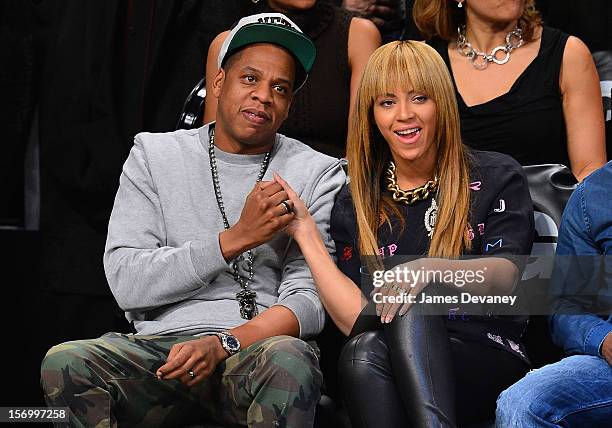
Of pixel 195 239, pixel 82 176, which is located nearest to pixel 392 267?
pixel 195 239

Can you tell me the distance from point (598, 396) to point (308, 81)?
127 centimetres

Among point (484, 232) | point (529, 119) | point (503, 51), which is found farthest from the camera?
point (503, 51)

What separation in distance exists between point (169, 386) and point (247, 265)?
373 mm

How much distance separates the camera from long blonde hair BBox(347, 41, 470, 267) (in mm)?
2633

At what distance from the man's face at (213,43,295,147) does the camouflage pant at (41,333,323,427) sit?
0.53m

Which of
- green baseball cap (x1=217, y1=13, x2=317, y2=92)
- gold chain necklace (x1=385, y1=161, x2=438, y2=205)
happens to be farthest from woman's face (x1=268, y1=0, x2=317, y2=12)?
gold chain necklace (x1=385, y1=161, x2=438, y2=205)

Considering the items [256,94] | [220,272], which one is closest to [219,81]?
[256,94]

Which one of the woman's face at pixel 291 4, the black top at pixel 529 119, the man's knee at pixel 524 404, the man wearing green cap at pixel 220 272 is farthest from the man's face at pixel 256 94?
the man's knee at pixel 524 404

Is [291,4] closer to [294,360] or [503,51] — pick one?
[503,51]

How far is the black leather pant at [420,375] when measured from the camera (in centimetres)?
232

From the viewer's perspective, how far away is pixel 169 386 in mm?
2516

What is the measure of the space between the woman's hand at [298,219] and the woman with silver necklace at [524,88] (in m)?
0.63

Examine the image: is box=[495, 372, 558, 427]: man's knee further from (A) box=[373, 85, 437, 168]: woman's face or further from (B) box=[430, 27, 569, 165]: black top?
(B) box=[430, 27, 569, 165]: black top

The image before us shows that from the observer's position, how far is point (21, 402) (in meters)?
3.63
